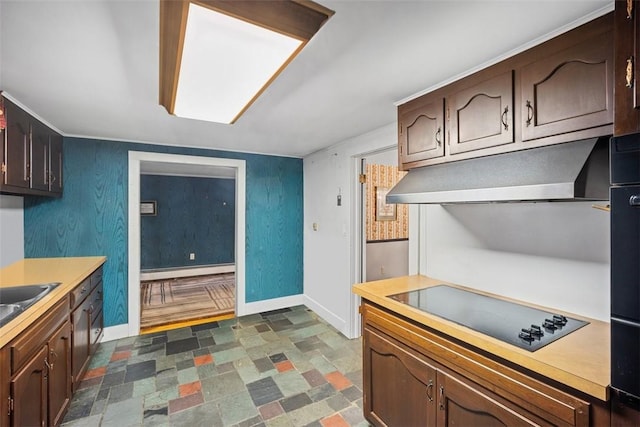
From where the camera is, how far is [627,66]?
96cm

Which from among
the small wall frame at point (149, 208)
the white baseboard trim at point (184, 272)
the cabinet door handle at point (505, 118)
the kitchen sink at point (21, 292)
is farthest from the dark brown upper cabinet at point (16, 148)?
the white baseboard trim at point (184, 272)

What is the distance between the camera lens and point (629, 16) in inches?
37.5

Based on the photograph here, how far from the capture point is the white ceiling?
115cm

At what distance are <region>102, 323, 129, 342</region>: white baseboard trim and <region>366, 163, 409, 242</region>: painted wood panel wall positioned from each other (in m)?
3.26

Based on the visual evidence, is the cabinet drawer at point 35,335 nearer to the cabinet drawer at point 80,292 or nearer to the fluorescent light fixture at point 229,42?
the cabinet drawer at point 80,292

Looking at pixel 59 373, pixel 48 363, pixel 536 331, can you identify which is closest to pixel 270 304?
pixel 59 373

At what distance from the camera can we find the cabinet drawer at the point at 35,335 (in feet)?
4.45

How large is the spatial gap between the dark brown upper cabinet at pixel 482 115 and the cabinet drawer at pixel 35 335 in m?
2.47

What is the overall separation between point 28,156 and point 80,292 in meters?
1.15

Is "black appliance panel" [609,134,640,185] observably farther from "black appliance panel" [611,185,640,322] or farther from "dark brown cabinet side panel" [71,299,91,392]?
"dark brown cabinet side panel" [71,299,91,392]

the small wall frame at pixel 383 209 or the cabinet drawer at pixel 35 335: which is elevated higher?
the small wall frame at pixel 383 209

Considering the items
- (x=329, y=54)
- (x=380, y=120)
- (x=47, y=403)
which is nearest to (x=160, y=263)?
(x=47, y=403)

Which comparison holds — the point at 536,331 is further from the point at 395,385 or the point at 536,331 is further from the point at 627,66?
the point at 627,66

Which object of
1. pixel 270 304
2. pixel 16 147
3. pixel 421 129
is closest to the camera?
pixel 421 129
